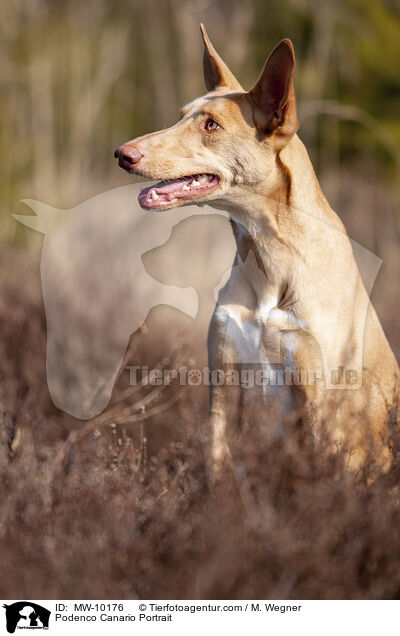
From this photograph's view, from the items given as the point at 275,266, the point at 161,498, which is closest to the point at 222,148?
the point at 275,266

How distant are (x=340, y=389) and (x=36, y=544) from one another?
4.95 feet

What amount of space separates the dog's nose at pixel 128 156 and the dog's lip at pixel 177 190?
0.15 meters

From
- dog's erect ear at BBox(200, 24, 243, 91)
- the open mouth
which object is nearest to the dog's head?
the open mouth

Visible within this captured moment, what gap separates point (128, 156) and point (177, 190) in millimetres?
270

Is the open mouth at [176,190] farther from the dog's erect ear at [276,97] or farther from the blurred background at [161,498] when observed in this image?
the blurred background at [161,498]

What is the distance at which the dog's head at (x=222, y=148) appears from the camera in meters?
3.18

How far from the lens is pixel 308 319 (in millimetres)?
3281

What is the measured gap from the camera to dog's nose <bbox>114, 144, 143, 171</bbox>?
3.11 m

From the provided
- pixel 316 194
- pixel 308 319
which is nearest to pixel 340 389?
pixel 308 319

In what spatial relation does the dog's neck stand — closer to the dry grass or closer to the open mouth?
the open mouth
